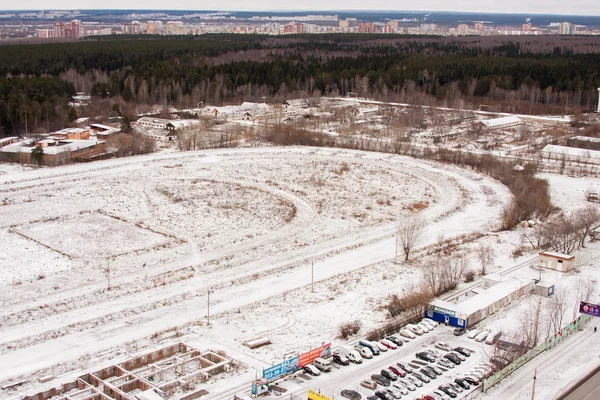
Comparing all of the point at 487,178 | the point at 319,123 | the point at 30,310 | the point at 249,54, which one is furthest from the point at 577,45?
the point at 30,310

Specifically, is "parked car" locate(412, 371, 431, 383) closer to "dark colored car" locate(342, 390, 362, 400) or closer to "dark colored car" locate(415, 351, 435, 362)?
"dark colored car" locate(415, 351, 435, 362)

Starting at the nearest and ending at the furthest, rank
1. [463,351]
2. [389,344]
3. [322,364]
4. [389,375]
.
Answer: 1. [389,375]
2. [322,364]
3. [463,351]
4. [389,344]

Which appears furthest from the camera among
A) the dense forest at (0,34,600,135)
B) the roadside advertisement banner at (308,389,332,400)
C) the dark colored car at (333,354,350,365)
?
the dense forest at (0,34,600,135)

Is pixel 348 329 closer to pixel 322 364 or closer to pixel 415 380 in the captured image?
pixel 322 364

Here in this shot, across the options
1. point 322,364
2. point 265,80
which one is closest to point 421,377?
point 322,364

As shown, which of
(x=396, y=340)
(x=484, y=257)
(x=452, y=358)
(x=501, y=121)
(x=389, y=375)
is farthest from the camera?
(x=501, y=121)

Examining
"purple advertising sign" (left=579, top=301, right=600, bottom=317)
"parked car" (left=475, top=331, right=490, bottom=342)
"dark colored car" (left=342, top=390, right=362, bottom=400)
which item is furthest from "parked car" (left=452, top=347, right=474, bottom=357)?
"purple advertising sign" (left=579, top=301, right=600, bottom=317)

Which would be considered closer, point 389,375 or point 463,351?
point 389,375
